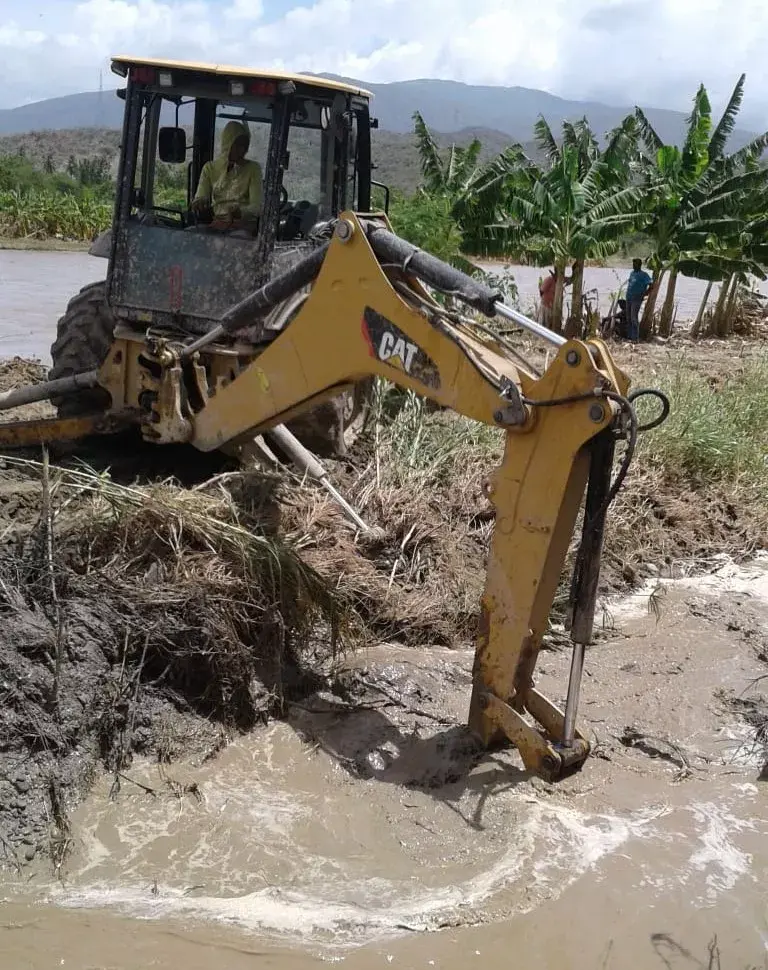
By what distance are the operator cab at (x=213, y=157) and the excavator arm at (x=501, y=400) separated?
3.64 feet

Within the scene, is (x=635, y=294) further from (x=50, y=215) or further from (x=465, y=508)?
(x=50, y=215)

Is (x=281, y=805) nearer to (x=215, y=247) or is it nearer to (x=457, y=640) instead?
(x=457, y=640)

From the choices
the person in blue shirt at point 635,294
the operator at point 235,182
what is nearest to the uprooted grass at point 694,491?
the operator at point 235,182

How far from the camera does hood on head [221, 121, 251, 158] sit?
19.1 feet

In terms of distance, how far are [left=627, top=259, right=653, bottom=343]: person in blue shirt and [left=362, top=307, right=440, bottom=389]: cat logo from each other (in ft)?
46.5

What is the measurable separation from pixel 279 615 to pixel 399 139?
75.2m

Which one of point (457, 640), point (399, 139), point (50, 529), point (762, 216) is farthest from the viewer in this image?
point (399, 139)

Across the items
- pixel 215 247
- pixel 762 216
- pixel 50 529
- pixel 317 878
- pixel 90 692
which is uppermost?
pixel 762 216

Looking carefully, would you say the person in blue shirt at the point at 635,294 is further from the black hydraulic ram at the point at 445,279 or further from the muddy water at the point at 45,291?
the black hydraulic ram at the point at 445,279

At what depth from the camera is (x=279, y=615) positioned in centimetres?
471

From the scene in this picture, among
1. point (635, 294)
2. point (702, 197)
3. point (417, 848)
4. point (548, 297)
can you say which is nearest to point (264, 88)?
point (417, 848)

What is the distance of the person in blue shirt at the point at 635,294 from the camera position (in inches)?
692

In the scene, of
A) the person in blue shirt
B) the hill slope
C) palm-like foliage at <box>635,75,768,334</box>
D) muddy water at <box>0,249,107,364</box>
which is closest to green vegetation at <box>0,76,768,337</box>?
palm-like foliage at <box>635,75,768,334</box>

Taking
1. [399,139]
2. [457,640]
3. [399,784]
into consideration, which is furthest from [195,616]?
[399,139]
